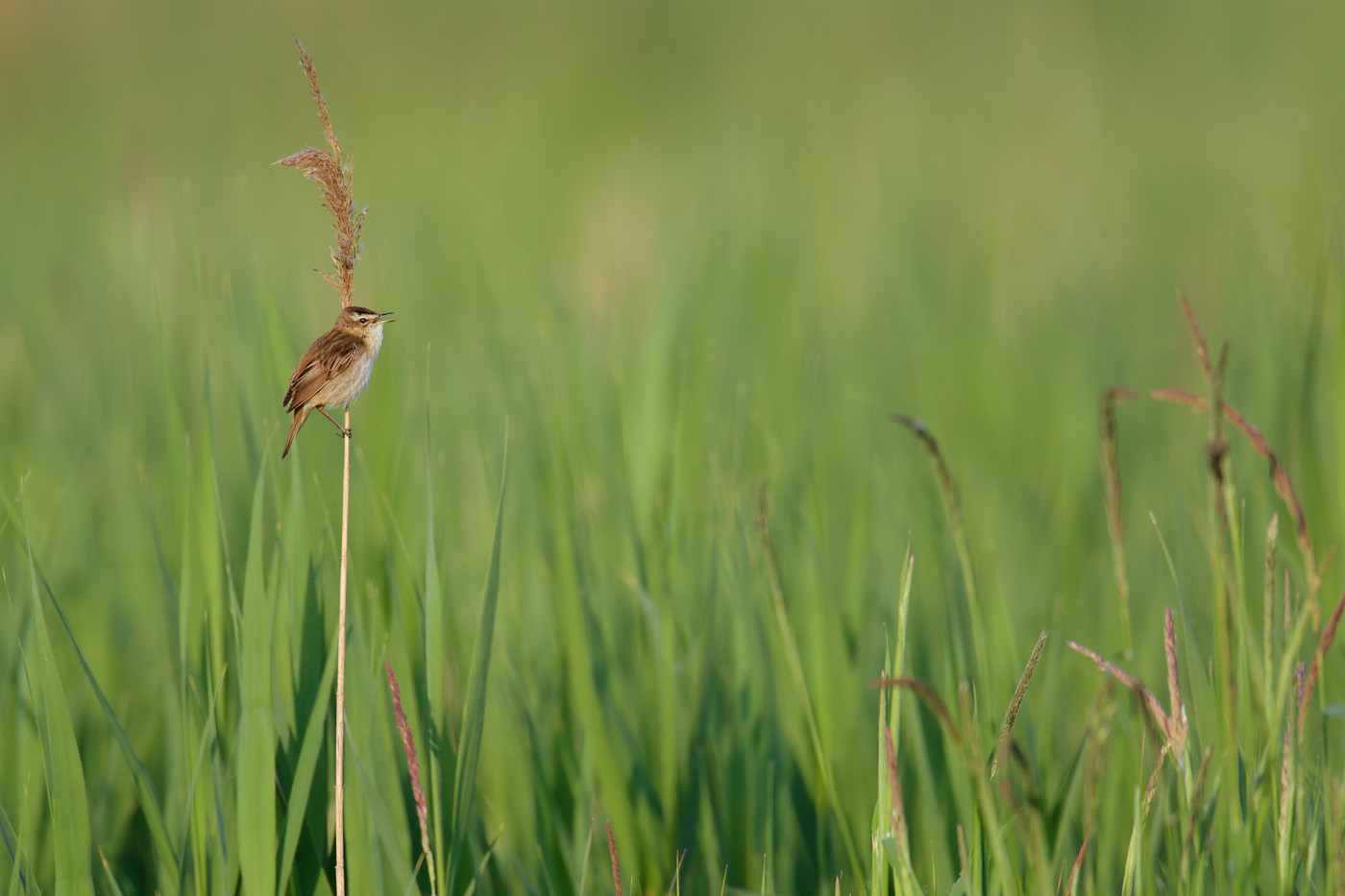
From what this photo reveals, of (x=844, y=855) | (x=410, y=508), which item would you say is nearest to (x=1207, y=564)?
(x=844, y=855)

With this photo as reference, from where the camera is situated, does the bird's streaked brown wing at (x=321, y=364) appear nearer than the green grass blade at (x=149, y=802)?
Yes

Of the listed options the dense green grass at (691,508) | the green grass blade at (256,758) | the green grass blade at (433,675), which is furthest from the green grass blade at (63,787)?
the green grass blade at (433,675)


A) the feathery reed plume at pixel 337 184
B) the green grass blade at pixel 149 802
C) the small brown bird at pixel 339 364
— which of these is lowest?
the green grass blade at pixel 149 802

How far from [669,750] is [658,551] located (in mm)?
311

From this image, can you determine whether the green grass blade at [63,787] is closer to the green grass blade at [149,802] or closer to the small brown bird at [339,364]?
the green grass blade at [149,802]

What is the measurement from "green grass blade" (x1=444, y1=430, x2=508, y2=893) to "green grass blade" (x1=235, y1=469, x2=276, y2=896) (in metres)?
0.15

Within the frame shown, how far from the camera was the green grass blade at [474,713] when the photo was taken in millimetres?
842

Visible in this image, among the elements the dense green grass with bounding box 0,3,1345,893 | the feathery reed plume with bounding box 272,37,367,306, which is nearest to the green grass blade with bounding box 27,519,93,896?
the dense green grass with bounding box 0,3,1345,893

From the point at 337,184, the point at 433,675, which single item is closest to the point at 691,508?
the point at 433,675

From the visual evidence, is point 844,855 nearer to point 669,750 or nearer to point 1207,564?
point 669,750

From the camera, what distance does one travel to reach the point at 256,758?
0.84 metres

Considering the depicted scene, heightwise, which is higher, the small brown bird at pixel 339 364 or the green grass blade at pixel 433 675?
the small brown bird at pixel 339 364

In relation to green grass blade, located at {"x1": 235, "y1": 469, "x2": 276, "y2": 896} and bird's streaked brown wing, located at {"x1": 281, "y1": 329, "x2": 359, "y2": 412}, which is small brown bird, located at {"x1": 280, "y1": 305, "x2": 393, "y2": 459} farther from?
green grass blade, located at {"x1": 235, "y1": 469, "x2": 276, "y2": 896}

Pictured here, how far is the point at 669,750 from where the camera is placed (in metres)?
1.14
